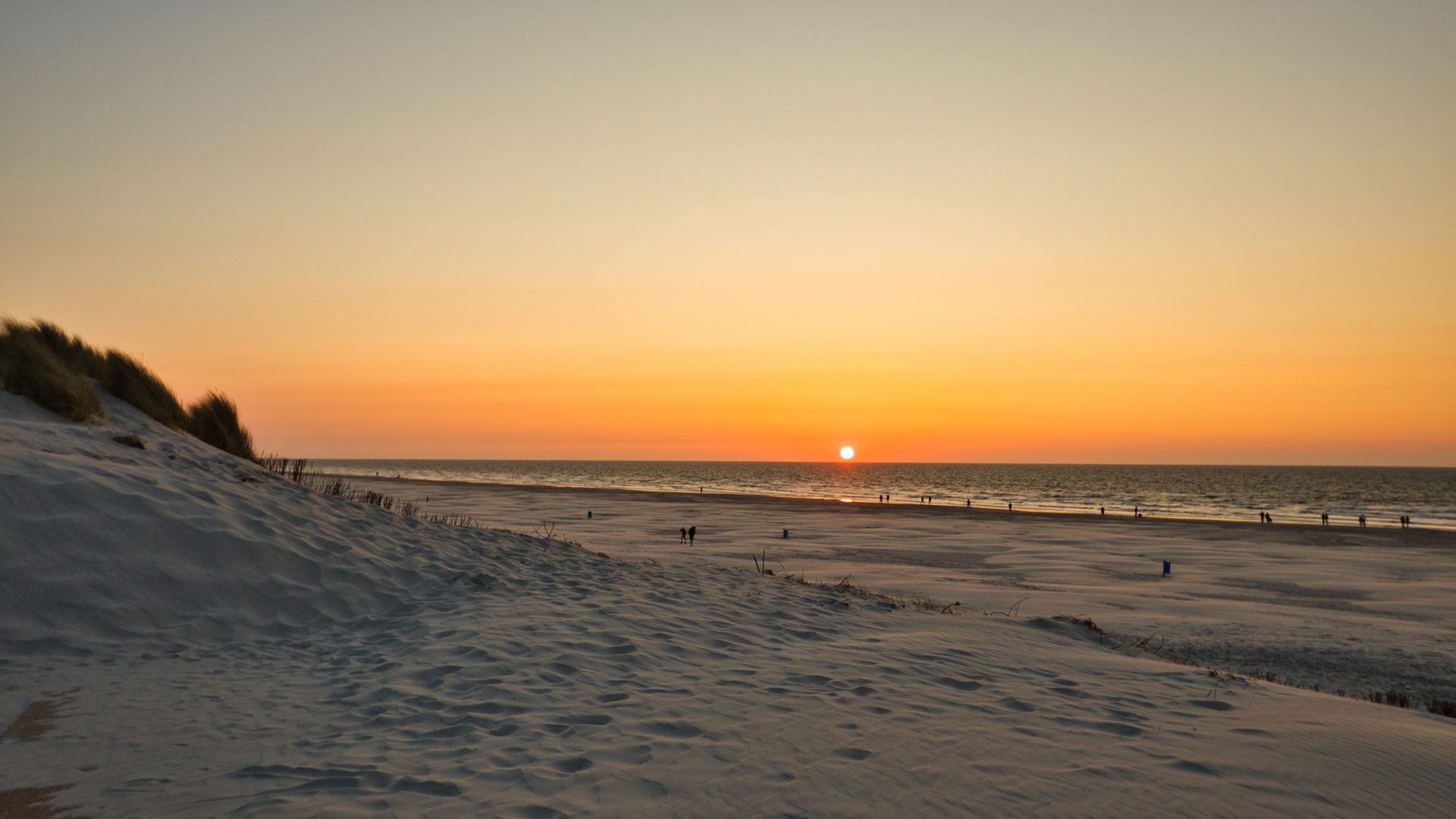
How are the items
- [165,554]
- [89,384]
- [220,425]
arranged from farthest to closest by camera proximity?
[220,425], [89,384], [165,554]

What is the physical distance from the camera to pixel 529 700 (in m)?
5.21

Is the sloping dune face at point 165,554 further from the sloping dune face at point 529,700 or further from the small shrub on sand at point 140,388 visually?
the small shrub on sand at point 140,388

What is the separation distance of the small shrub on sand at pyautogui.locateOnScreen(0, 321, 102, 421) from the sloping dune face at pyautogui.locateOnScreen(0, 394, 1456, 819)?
139cm

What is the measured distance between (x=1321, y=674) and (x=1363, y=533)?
1382 inches

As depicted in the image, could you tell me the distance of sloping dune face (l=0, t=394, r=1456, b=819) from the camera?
12.6 ft

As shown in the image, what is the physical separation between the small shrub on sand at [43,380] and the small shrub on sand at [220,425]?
2.11 metres

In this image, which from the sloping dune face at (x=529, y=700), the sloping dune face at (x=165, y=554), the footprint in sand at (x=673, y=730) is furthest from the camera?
the sloping dune face at (x=165, y=554)

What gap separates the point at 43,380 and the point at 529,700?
34.9ft

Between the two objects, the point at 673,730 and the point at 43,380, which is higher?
the point at 43,380

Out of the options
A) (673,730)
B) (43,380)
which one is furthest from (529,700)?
(43,380)

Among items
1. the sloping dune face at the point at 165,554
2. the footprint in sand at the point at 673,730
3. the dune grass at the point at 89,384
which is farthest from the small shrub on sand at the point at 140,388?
the footprint in sand at the point at 673,730

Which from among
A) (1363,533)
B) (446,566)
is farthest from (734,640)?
(1363,533)

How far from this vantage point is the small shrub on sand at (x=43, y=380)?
10578 mm

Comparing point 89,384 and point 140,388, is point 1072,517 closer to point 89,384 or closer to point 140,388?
point 140,388
